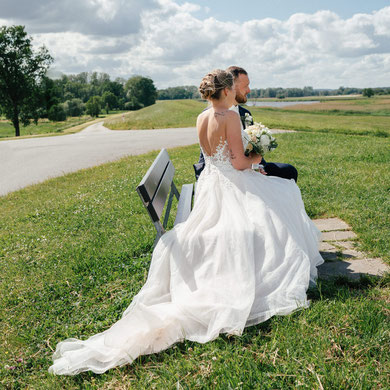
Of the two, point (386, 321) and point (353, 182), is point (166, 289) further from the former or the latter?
point (353, 182)

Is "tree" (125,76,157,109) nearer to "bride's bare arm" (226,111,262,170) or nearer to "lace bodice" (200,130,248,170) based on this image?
"lace bodice" (200,130,248,170)

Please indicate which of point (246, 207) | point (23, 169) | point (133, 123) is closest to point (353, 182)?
point (246, 207)

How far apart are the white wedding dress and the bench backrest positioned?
337 mm

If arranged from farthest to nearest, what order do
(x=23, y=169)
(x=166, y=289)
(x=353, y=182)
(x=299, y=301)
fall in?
(x=23, y=169)
(x=353, y=182)
(x=166, y=289)
(x=299, y=301)

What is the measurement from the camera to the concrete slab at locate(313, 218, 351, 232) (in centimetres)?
565

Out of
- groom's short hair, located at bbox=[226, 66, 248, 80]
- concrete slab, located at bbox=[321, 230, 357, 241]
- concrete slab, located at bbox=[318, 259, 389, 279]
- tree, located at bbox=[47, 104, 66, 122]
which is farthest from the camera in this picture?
tree, located at bbox=[47, 104, 66, 122]

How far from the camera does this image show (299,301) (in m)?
3.34

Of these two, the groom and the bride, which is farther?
the groom

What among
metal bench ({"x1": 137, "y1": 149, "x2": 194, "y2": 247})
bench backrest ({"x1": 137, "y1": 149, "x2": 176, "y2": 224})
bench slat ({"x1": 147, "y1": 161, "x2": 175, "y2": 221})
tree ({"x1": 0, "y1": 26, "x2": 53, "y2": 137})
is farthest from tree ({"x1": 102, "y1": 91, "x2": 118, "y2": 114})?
bench backrest ({"x1": 137, "y1": 149, "x2": 176, "y2": 224})

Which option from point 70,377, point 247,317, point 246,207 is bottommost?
point 70,377

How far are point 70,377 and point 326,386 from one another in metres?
1.93

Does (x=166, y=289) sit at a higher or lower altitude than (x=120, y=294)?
higher

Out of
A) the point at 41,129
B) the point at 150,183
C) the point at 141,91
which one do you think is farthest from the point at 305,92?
the point at 150,183

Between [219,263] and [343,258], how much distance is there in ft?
6.21
